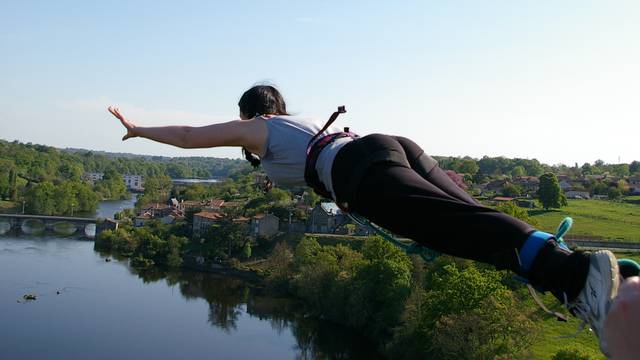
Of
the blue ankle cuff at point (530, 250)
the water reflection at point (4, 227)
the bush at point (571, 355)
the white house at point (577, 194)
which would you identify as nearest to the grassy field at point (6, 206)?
the water reflection at point (4, 227)

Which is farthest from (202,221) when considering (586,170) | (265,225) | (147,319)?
(586,170)

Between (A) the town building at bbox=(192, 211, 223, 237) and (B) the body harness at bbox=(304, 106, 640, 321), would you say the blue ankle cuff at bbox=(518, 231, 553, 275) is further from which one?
(A) the town building at bbox=(192, 211, 223, 237)

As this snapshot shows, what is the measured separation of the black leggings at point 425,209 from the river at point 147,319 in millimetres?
19271

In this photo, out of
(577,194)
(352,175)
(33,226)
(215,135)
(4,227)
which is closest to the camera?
(352,175)

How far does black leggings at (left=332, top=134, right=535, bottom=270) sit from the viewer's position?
2014mm

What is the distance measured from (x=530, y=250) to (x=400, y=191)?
1.57 feet

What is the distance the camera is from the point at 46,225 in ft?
173

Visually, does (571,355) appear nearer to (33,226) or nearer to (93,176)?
(33,226)

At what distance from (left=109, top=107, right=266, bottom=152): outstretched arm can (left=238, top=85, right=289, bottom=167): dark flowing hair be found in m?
0.17

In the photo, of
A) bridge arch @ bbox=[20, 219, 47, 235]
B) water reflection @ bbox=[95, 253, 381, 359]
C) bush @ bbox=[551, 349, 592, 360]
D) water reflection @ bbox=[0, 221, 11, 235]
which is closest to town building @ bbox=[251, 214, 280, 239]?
water reflection @ bbox=[95, 253, 381, 359]

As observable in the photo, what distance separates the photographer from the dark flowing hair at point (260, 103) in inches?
106

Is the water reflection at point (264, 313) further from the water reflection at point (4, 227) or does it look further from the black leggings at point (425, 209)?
the black leggings at point (425, 209)

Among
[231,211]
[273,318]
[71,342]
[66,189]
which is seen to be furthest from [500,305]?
[66,189]

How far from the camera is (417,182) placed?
7.10ft
